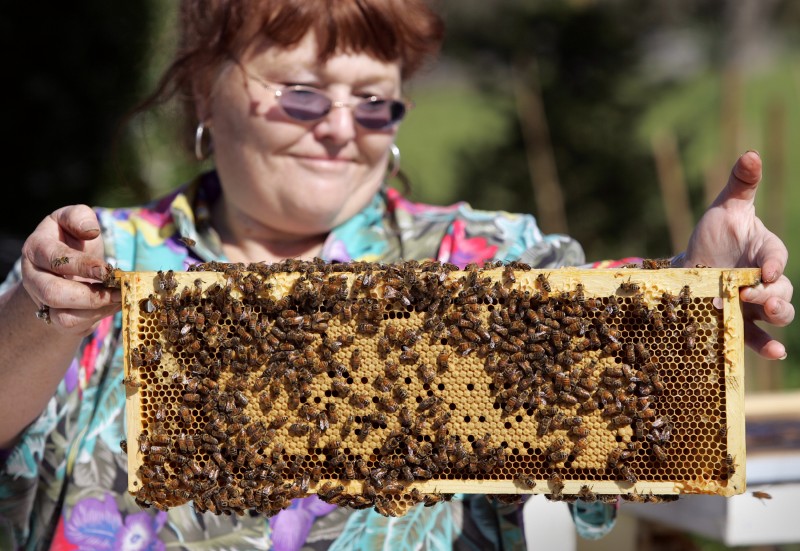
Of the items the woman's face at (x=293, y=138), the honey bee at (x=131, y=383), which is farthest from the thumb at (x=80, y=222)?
the woman's face at (x=293, y=138)

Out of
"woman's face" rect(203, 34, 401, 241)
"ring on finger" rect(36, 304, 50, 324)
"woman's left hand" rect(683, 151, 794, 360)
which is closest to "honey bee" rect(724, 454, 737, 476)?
"woman's left hand" rect(683, 151, 794, 360)

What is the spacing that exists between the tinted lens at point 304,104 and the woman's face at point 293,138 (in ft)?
0.11

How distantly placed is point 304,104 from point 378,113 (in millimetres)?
299

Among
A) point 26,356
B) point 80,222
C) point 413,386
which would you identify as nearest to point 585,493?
point 413,386

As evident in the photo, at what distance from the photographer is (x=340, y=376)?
2.79m

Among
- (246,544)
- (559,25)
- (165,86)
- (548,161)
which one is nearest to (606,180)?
(548,161)

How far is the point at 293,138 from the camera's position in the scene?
11.1ft

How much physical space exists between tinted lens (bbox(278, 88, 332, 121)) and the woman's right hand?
36.2 inches

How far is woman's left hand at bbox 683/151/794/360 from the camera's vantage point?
8.46ft

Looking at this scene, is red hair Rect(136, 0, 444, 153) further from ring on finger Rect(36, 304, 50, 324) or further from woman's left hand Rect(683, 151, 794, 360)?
woman's left hand Rect(683, 151, 794, 360)

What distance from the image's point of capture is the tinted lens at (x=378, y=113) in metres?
3.44

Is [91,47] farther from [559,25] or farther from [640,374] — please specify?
[640,374]

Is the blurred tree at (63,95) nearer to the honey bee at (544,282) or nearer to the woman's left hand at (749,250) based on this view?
the honey bee at (544,282)

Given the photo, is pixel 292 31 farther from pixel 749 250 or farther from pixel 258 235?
pixel 749 250
